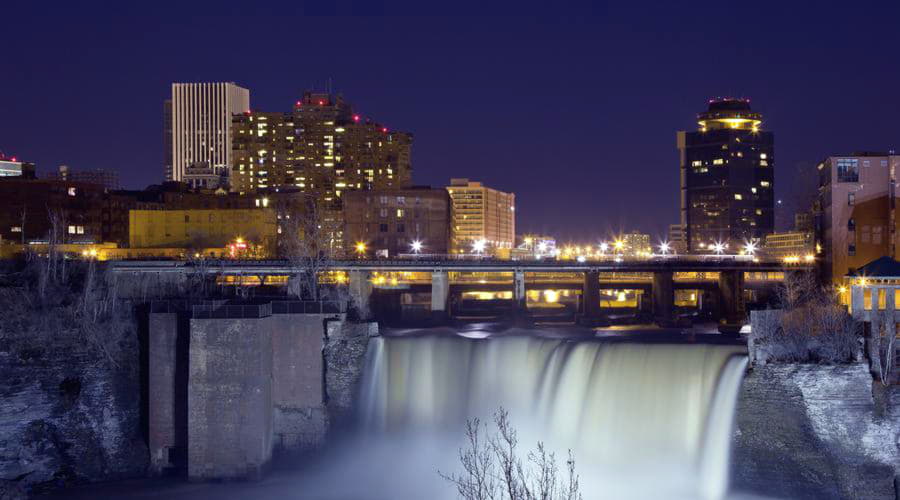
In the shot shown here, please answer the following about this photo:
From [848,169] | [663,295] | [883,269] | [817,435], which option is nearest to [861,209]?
[848,169]

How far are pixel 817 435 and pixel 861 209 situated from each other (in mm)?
19873

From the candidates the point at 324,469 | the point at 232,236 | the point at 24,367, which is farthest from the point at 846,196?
the point at 232,236

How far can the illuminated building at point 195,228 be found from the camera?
11194 cm

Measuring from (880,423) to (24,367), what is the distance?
39.2m

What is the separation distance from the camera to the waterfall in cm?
3972

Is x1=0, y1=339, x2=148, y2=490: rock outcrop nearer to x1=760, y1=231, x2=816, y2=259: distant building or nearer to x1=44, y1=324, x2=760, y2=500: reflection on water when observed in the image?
x1=44, y1=324, x2=760, y2=500: reflection on water

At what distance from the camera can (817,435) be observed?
129 ft

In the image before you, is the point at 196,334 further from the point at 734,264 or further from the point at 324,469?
the point at 734,264

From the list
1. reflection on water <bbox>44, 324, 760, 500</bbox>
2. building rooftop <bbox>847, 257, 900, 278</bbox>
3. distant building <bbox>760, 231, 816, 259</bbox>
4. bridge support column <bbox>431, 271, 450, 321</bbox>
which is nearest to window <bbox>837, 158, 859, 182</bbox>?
building rooftop <bbox>847, 257, 900, 278</bbox>

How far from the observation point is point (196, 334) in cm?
4362

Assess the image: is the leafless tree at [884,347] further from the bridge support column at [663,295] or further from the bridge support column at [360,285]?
the bridge support column at [360,285]

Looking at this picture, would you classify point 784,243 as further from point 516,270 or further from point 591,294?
point 516,270

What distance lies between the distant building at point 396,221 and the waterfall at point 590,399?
223 ft

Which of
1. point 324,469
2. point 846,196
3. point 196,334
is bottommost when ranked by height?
point 324,469
